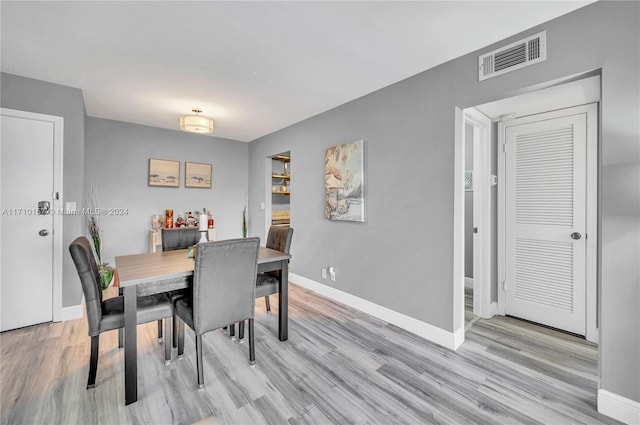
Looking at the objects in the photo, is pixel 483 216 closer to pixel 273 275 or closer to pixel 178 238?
pixel 273 275

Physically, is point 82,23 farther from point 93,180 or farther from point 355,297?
point 355,297

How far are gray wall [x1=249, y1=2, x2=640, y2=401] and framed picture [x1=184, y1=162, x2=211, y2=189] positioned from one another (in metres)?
1.38

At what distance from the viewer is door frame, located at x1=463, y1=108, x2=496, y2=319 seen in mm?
3000

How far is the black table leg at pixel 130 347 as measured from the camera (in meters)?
1.70

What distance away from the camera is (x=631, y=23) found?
1550mm

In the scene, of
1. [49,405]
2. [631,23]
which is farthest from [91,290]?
[631,23]

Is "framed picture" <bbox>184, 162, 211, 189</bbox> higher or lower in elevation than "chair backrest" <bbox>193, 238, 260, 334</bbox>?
higher

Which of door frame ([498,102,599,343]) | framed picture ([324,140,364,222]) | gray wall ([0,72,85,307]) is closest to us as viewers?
door frame ([498,102,599,343])

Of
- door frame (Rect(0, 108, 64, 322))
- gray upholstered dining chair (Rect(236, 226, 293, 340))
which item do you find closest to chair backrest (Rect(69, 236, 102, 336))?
gray upholstered dining chair (Rect(236, 226, 293, 340))

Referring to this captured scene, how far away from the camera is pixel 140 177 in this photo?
446 cm

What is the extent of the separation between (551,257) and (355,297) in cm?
205

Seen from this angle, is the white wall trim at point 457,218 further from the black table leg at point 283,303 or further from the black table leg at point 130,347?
the black table leg at point 130,347

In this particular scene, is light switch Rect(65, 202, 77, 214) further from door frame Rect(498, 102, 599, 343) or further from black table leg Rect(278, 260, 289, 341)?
door frame Rect(498, 102, 599, 343)

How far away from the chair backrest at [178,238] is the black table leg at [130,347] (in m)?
1.26
